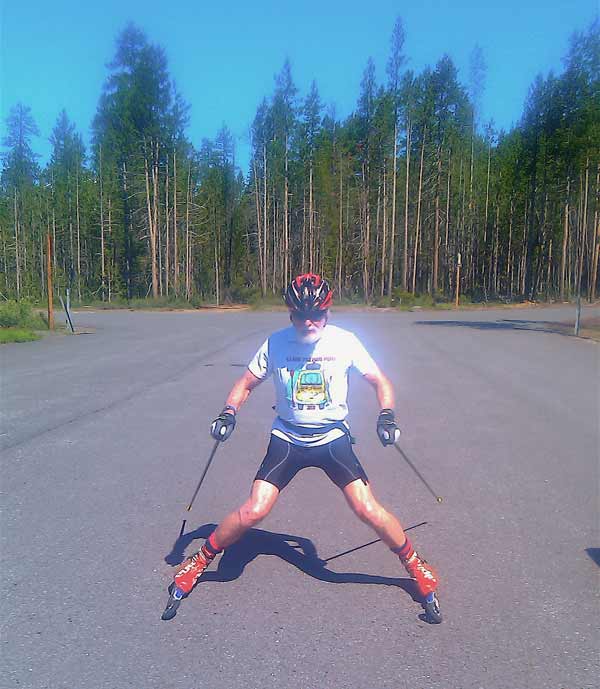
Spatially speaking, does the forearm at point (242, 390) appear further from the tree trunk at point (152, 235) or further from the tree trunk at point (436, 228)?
the tree trunk at point (436, 228)

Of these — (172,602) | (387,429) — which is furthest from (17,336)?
(387,429)

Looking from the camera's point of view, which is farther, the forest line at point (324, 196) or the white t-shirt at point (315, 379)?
the forest line at point (324, 196)

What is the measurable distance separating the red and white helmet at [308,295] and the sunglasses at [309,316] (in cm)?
2

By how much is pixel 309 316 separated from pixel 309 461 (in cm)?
77

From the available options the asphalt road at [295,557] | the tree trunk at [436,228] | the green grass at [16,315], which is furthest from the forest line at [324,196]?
the asphalt road at [295,557]

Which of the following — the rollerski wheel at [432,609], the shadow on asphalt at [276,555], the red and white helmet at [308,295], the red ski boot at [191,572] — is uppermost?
the red and white helmet at [308,295]

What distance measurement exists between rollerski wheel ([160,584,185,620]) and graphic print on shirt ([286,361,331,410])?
1.12 metres

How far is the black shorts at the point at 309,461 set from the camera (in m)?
3.80

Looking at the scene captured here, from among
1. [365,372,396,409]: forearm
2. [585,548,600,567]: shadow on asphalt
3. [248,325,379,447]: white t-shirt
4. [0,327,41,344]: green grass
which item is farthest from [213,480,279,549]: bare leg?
[0,327,41,344]: green grass

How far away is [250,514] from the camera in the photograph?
3725mm

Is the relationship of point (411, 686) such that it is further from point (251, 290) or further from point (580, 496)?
point (251, 290)

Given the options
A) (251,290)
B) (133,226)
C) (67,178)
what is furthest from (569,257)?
(67,178)

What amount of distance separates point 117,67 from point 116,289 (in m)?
19.8

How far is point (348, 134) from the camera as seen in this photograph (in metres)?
59.4
